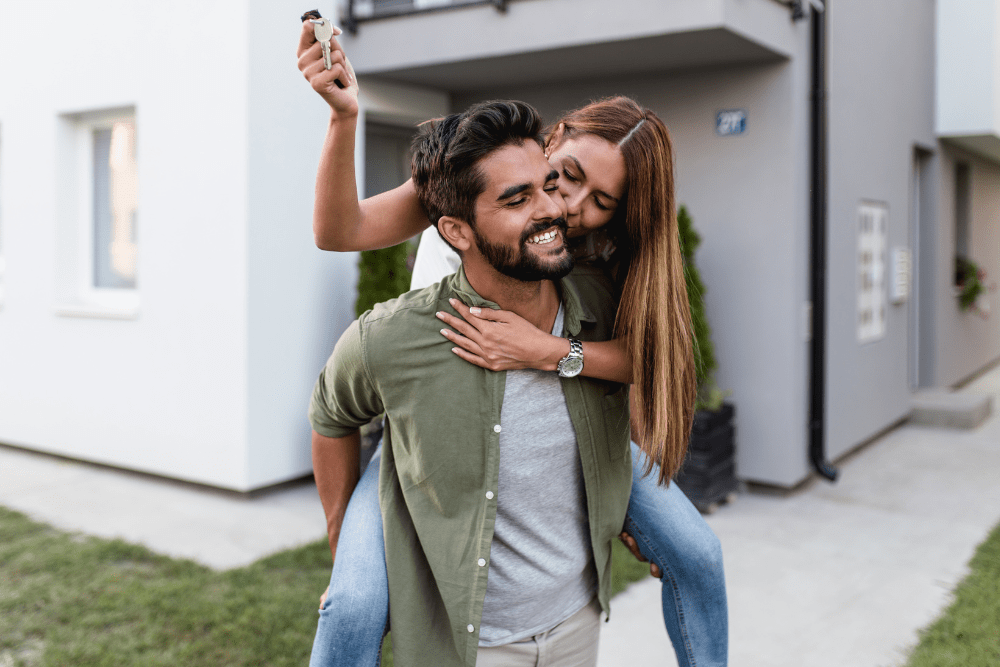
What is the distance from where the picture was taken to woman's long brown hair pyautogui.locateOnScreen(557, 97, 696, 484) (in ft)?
5.81

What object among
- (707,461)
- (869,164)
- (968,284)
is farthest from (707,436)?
(968,284)

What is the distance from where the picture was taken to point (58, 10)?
648 centimetres

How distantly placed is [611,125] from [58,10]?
239 inches

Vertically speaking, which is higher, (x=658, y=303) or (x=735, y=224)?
(x=735, y=224)

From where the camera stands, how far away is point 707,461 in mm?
5418

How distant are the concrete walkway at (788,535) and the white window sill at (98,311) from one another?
1136 millimetres

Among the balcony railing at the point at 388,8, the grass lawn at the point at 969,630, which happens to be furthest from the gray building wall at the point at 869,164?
the balcony railing at the point at 388,8

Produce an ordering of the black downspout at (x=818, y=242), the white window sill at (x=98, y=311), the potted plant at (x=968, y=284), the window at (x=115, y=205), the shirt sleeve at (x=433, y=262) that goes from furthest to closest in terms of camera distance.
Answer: the potted plant at (x=968, y=284)
the window at (x=115, y=205)
the white window sill at (x=98, y=311)
the black downspout at (x=818, y=242)
the shirt sleeve at (x=433, y=262)

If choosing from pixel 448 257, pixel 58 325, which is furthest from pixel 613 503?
pixel 58 325

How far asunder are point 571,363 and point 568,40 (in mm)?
3839

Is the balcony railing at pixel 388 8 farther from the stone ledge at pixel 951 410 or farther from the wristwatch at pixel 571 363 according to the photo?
the stone ledge at pixel 951 410

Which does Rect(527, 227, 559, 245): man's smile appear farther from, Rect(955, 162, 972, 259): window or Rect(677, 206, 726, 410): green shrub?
Rect(955, 162, 972, 259): window

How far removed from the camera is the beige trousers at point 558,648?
1.79m

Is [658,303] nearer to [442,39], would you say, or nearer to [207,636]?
[207,636]
